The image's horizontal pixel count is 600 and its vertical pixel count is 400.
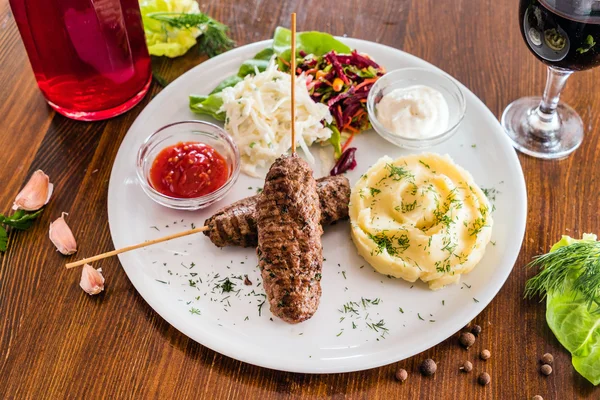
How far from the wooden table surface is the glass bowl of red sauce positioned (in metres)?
0.49

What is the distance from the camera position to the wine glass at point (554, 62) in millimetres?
4660

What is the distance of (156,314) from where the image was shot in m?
4.84

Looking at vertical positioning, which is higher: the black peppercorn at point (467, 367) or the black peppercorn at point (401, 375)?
the black peppercorn at point (401, 375)

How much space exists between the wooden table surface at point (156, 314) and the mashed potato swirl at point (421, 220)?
0.53 meters

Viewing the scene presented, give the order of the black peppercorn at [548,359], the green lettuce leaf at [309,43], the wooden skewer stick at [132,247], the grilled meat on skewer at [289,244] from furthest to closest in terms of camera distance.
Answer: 1. the green lettuce leaf at [309,43]
2. the wooden skewer stick at [132,247]
3. the black peppercorn at [548,359]
4. the grilled meat on skewer at [289,244]

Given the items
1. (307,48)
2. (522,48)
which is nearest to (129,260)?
(307,48)

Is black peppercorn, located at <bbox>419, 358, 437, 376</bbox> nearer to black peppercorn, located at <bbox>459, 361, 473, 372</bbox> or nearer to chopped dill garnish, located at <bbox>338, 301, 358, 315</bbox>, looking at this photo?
black peppercorn, located at <bbox>459, 361, 473, 372</bbox>

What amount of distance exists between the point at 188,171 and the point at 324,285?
1521mm

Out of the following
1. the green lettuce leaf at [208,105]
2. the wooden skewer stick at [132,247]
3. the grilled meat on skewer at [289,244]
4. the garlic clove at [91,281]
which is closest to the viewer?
the grilled meat on skewer at [289,244]

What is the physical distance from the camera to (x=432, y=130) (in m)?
5.64

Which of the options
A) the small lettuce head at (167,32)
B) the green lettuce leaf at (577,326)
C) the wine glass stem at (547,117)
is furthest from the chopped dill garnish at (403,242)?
the small lettuce head at (167,32)

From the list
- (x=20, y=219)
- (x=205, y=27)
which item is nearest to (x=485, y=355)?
(x=20, y=219)

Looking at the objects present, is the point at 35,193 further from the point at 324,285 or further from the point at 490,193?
the point at 490,193

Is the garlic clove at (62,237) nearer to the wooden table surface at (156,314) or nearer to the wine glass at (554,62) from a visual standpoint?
the wooden table surface at (156,314)
